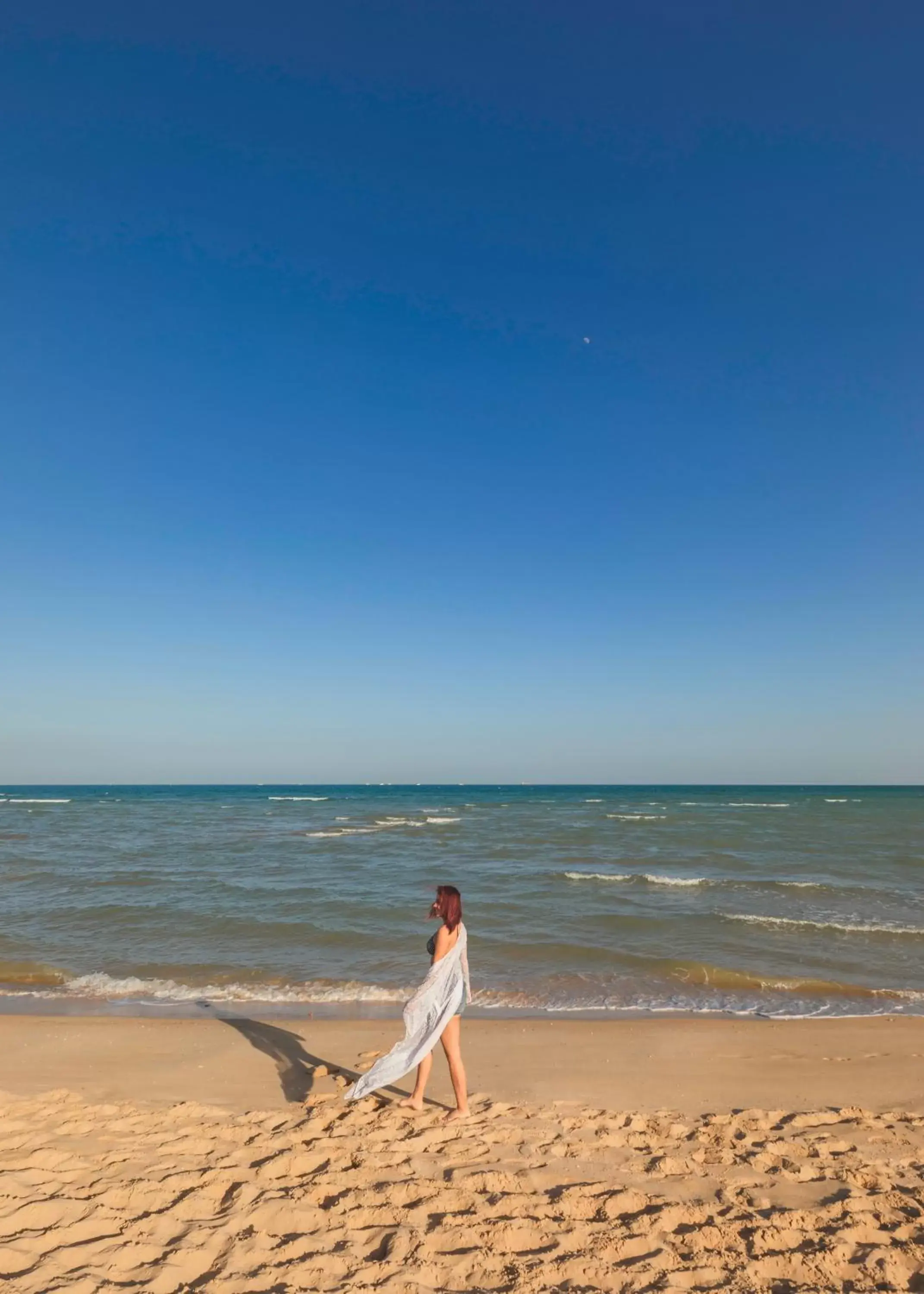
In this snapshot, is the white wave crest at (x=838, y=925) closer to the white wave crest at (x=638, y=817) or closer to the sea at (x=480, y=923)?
the sea at (x=480, y=923)

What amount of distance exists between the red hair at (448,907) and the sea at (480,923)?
4.38 meters

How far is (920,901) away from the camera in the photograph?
642 inches

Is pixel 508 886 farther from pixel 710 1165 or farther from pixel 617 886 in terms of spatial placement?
pixel 710 1165

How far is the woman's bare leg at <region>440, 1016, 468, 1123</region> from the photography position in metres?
5.53

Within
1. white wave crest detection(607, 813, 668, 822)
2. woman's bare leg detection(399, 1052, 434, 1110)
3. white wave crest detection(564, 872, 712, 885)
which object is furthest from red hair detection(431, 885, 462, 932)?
white wave crest detection(607, 813, 668, 822)

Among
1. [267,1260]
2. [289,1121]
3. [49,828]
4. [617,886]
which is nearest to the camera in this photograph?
[267,1260]

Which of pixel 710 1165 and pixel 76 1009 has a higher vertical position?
pixel 710 1165

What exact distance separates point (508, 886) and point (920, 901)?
9568 mm

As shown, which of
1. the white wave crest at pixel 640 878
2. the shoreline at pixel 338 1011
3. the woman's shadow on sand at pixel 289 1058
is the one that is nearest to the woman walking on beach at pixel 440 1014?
the woman's shadow on sand at pixel 289 1058

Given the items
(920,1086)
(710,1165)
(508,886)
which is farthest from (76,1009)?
(508,886)

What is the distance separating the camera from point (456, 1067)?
18.4 ft

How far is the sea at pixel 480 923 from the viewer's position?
9.83m

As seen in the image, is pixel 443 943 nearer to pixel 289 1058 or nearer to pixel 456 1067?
pixel 456 1067

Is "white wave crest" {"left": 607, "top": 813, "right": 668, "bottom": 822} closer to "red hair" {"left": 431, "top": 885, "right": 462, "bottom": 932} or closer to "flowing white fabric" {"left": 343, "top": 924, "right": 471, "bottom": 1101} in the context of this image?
"flowing white fabric" {"left": 343, "top": 924, "right": 471, "bottom": 1101}
